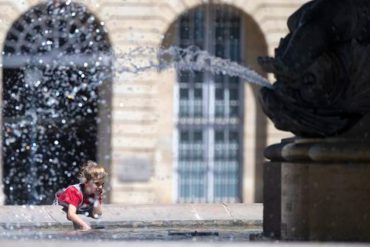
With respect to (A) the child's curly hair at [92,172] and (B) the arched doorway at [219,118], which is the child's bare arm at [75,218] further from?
(B) the arched doorway at [219,118]

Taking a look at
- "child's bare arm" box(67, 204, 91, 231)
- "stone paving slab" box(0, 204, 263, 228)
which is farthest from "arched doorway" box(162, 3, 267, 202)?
"child's bare arm" box(67, 204, 91, 231)

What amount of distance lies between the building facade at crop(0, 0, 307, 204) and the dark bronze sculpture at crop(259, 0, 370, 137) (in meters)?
16.6

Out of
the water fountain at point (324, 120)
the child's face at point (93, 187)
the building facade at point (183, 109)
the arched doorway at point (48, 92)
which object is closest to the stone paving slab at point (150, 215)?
the child's face at point (93, 187)

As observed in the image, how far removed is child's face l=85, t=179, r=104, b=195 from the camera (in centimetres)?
940

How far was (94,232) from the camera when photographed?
8641 mm

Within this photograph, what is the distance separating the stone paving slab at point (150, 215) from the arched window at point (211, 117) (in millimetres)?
14626

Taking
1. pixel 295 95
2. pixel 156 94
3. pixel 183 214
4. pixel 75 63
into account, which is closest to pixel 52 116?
pixel 75 63

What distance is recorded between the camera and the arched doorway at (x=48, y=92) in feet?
73.9

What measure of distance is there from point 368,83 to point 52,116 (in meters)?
15.4

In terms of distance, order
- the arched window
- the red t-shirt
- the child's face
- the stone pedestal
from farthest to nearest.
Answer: the arched window < the child's face < the red t-shirt < the stone pedestal

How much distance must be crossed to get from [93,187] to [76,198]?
0.54 ft

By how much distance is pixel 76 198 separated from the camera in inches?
366

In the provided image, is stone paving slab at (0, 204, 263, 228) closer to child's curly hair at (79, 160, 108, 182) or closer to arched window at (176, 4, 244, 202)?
child's curly hair at (79, 160, 108, 182)

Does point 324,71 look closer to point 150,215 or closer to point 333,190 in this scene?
point 333,190
